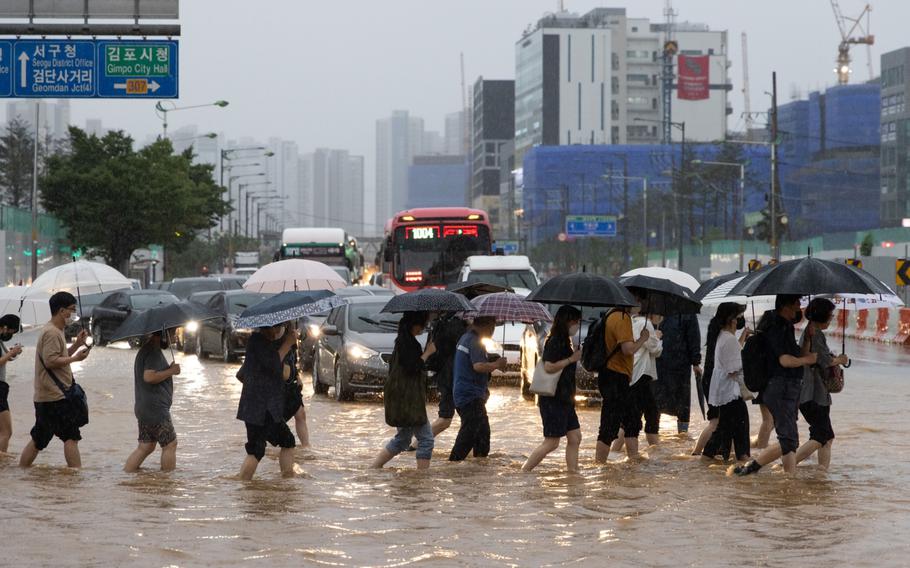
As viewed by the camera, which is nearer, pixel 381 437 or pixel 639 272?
pixel 639 272

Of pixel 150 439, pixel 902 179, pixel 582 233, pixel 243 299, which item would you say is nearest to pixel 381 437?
pixel 150 439

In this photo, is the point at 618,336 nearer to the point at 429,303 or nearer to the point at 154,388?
the point at 429,303

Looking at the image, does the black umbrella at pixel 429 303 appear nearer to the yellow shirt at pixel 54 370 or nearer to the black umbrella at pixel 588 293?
the black umbrella at pixel 588 293

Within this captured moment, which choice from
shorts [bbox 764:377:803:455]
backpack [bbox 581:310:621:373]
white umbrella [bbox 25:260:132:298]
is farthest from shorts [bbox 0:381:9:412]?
shorts [bbox 764:377:803:455]

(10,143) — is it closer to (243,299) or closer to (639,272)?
(243,299)

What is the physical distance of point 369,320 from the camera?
22.9 meters

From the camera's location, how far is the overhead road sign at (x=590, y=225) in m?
115

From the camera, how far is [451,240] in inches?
1608

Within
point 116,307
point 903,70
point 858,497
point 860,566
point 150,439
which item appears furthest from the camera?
point 903,70

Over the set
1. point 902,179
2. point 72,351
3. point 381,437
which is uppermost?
point 902,179

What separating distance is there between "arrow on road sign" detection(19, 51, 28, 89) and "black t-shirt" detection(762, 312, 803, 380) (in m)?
18.4

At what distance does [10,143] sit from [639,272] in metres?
123

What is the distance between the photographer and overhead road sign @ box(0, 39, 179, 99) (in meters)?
27.9

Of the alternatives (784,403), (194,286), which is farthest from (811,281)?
(194,286)
